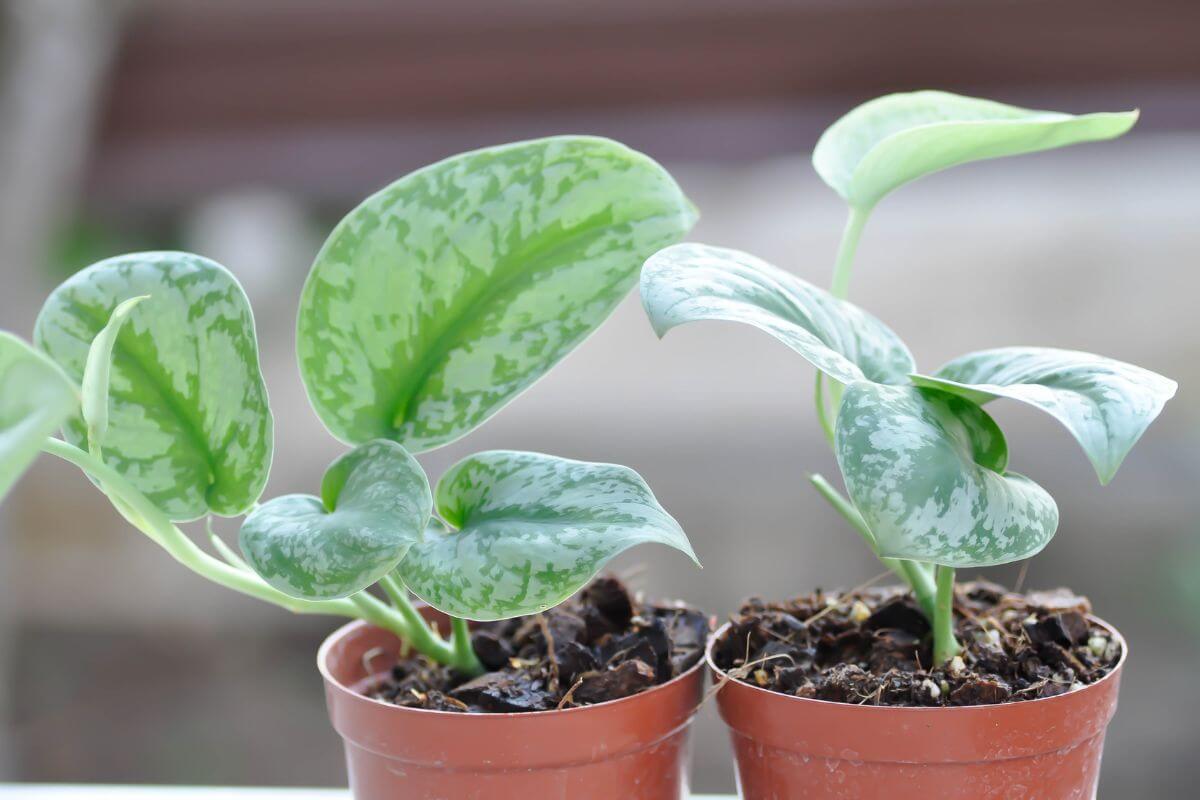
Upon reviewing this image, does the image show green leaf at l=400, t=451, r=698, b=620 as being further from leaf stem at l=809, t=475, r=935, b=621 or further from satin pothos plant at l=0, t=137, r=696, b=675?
leaf stem at l=809, t=475, r=935, b=621

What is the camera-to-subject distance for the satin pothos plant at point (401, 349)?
0.45m

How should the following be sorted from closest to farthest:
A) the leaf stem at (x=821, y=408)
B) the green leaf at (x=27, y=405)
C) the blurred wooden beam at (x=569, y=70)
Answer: the green leaf at (x=27, y=405) < the leaf stem at (x=821, y=408) < the blurred wooden beam at (x=569, y=70)

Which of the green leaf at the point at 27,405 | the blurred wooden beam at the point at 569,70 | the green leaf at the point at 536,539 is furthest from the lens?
the blurred wooden beam at the point at 569,70

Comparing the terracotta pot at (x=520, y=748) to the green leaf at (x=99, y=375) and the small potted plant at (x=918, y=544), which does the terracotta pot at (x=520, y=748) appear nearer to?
the small potted plant at (x=918, y=544)

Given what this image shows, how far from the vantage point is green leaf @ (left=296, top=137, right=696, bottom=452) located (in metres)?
0.47

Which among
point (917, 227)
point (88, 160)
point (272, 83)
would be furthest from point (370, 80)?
point (917, 227)

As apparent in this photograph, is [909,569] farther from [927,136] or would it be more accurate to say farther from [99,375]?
[99,375]

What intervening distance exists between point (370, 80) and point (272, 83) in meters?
0.14

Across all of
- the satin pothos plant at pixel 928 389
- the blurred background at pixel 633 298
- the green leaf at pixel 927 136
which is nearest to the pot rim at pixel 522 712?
the satin pothos plant at pixel 928 389

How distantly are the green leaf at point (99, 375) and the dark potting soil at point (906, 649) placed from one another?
0.87 ft

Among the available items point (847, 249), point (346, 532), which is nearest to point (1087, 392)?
point (847, 249)

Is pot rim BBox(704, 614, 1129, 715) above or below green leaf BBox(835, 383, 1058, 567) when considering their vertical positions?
below

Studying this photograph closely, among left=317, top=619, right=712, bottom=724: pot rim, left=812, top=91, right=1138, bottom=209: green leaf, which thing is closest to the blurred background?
left=812, top=91, right=1138, bottom=209: green leaf

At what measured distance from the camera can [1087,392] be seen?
402mm
